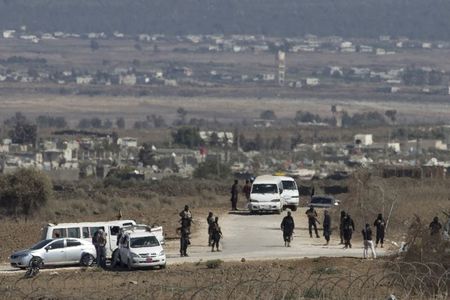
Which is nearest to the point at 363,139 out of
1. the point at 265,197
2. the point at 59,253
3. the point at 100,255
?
the point at 265,197

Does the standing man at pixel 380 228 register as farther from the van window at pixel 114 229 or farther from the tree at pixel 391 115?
the tree at pixel 391 115

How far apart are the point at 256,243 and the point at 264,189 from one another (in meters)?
6.72

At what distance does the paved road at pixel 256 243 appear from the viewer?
38.5 metres

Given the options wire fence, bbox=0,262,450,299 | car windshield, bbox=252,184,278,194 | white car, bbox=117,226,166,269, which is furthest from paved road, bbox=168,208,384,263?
wire fence, bbox=0,262,450,299

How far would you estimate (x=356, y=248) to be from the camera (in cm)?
3991

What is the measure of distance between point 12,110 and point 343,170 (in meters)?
82.3

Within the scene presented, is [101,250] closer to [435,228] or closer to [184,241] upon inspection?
[184,241]

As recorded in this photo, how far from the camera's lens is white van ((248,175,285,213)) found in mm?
47812

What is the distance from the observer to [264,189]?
158 feet

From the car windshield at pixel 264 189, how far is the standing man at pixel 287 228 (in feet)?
24.4

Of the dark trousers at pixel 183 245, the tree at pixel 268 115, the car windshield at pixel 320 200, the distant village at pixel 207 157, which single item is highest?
the tree at pixel 268 115

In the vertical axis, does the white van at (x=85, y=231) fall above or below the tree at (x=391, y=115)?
below

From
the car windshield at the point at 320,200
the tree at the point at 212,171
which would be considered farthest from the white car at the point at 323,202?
the tree at the point at 212,171

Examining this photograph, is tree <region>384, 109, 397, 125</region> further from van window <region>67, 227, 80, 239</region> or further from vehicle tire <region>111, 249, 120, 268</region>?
vehicle tire <region>111, 249, 120, 268</region>
